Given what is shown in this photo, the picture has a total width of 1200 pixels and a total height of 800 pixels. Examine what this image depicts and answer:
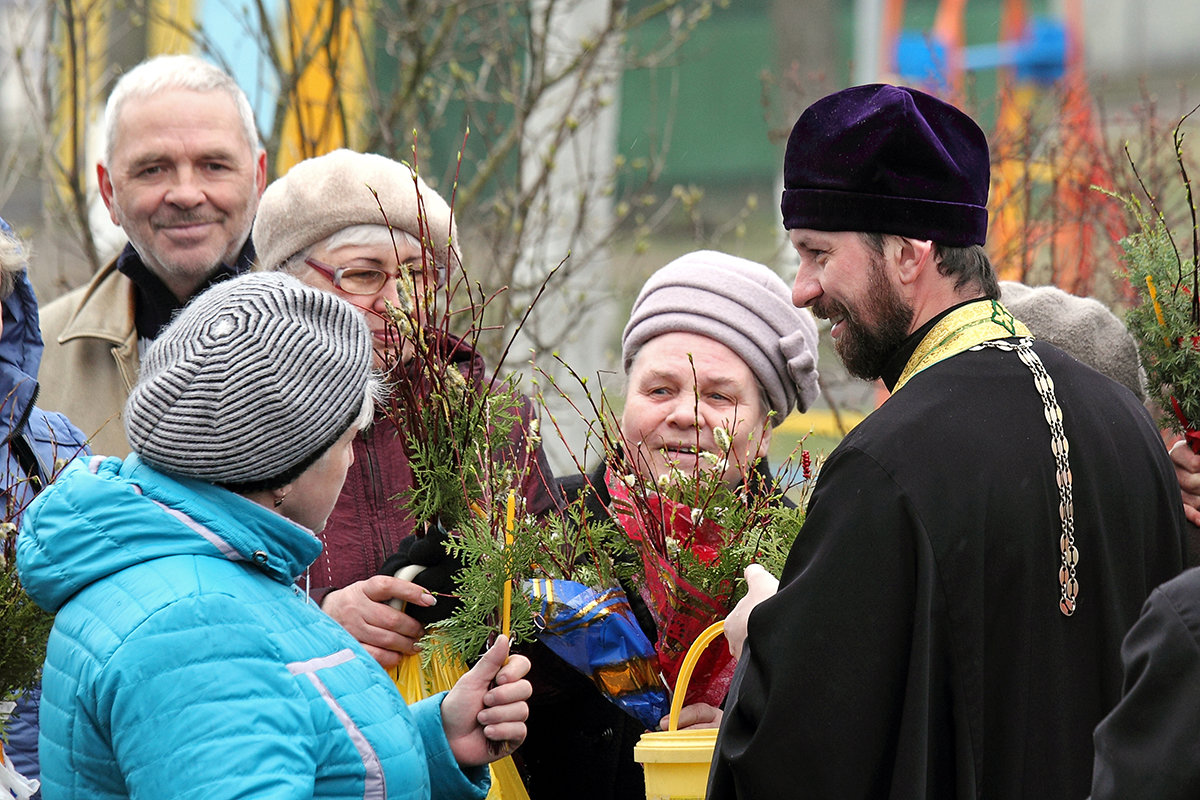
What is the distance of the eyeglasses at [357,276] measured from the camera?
11.1ft

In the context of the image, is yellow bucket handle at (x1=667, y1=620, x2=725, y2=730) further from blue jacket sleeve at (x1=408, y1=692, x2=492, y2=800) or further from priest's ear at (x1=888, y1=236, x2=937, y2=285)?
priest's ear at (x1=888, y1=236, x2=937, y2=285)

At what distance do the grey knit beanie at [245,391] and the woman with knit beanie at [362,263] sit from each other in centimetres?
86

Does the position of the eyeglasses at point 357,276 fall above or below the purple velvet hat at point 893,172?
below

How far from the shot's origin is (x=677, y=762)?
8.48ft

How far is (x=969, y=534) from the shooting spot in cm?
239

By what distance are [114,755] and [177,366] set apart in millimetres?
582

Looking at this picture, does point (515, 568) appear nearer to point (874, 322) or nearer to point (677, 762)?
point (677, 762)

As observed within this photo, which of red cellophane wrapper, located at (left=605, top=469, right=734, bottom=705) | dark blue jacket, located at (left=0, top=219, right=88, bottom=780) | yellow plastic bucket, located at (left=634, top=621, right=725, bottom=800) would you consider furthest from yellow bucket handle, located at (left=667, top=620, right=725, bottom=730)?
dark blue jacket, located at (left=0, top=219, right=88, bottom=780)

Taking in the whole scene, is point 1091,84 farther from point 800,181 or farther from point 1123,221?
point 800,181

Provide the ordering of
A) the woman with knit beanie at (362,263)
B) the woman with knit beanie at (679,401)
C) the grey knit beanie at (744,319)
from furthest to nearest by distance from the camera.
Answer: the grey knit beanie at (744,319)
the woman with knit beanie at (362,263)
the woman with knit beanie at (679,401)

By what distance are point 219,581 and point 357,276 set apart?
1364mm

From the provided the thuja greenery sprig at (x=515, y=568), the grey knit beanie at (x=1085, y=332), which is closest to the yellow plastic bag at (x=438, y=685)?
the thuja greenery sprig at (x=515, y=568)

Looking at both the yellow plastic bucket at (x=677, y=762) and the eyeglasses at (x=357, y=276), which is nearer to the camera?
the yellow plastic bucket at (x=677, y=762)

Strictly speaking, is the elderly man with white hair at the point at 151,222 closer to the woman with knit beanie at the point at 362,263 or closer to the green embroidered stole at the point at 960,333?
the woman with knit beanie at the point at 362,263
